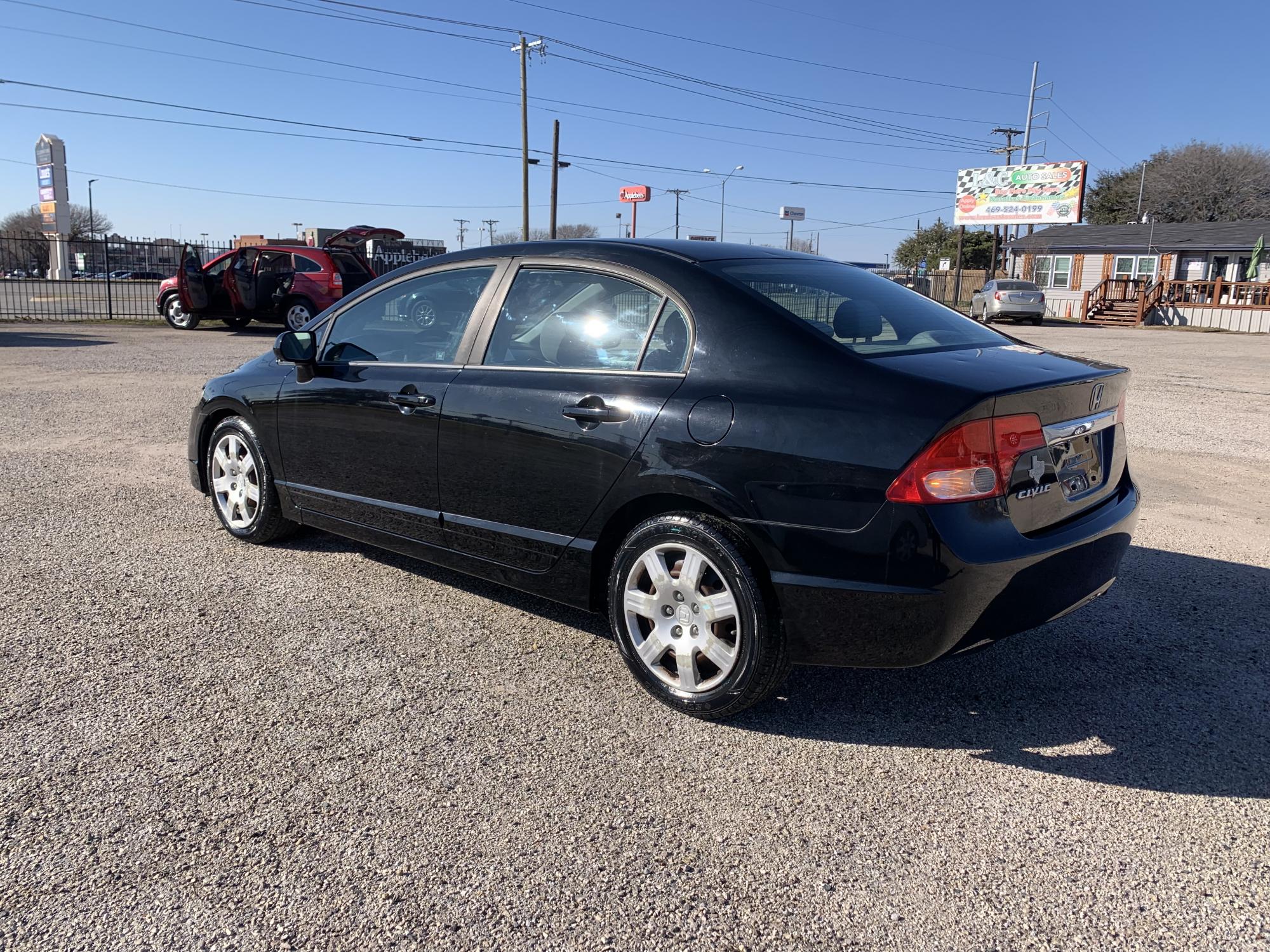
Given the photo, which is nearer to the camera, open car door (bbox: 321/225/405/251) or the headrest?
the headrest

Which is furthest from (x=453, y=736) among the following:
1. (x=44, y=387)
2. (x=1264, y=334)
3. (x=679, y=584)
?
(x=1264, y=334)

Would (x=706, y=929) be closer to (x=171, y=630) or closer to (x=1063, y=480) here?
(x=1063, y=480)

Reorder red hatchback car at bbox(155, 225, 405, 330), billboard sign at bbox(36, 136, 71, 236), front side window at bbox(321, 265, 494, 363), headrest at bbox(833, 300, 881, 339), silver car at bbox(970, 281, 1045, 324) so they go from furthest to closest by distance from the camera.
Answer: billboard sign at bbox(36, 136, 71, 236)
silver car at bbox(970, 281, 1045, 324)
red hatchback car at bbox(155, 225, 405, 330)
front side window at bbox(321, 265, 494, 363)
headrest at bbox(833, 300, 881, 339)

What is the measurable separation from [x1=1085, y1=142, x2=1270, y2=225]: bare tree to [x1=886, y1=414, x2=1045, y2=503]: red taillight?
69915 mm

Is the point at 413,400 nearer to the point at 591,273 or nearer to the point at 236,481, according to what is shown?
the point at 591,273

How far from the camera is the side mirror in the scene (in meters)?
4.50

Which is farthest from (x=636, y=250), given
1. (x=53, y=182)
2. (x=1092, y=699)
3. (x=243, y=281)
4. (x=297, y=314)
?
(x=53, y=182)

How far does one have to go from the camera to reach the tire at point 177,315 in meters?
20.1

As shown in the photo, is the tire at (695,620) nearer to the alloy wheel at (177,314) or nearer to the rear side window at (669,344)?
the rear side window at (669,344)

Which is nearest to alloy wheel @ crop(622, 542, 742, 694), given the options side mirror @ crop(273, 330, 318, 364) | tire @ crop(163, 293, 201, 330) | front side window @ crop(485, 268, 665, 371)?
front side window @ crop(485, 268, 665, 371)

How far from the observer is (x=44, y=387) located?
10.9 metres

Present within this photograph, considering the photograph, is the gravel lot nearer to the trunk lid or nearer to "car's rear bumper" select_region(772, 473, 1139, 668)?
"car's rear bumper" select_region(772, 473, 1139, 668)

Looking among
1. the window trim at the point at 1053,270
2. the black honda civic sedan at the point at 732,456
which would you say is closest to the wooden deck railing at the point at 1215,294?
the window trim at the point at 1053,270

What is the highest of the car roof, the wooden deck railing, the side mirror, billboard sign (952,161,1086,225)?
billboard sign (952,161,1086,225)
